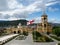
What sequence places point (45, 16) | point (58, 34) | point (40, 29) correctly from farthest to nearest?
point (40, 29)
point (45, 16)
point (58, 34)

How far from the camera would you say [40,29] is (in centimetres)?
8912

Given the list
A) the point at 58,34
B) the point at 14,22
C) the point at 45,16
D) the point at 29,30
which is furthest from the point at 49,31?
the point at 14,22

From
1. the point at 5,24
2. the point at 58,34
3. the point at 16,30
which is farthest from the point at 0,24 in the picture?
the point at 58,34

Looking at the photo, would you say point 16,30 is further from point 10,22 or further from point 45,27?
point 10,22

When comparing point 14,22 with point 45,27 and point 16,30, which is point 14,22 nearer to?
point 16,30

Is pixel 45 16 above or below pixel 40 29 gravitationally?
above

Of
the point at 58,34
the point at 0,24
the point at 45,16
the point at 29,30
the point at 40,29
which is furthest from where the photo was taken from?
the point at 0,24

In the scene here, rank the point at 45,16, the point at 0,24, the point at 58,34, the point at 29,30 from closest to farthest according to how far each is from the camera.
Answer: the point at 58,34 < the point at 45,16 < the point at 29,30 < the point at 0,24

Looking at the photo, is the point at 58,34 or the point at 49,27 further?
the point at 49,27

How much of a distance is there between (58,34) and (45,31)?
Answer: 30.0 m

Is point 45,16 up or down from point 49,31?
up

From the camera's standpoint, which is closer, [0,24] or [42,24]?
[42,24]

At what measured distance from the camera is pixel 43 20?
270 ft

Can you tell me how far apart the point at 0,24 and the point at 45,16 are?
11276cm
